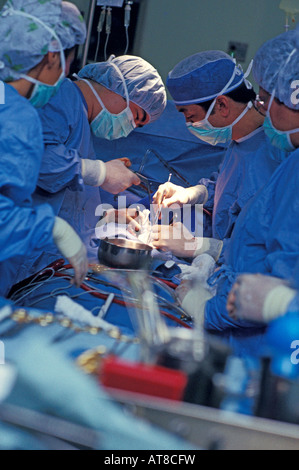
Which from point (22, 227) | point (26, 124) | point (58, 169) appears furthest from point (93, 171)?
point (22, 227)

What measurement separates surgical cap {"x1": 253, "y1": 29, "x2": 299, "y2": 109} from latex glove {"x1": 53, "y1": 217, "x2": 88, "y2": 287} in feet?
2.81

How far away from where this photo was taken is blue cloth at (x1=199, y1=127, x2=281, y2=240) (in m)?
2.28

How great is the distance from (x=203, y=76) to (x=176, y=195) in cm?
74

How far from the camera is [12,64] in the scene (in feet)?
4.69

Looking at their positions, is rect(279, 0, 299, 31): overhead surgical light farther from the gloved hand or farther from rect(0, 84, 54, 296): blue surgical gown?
rect(0, 84, 54, 296): blue surgical gown

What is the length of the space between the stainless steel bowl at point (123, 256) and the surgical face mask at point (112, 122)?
0.93m

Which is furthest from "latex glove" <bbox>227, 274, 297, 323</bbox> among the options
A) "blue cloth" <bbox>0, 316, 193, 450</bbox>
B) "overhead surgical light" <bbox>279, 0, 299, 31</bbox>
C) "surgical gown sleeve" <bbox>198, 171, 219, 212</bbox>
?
"surgical gown sleeve" <bbox>198, 171, 219, 212</bbox>

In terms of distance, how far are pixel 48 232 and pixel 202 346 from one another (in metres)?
0.57

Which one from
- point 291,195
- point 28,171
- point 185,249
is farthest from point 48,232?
point 185,249

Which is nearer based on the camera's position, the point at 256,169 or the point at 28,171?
the point at 28,171

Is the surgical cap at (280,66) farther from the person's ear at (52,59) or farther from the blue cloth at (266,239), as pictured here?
the person's ear at (52,59)

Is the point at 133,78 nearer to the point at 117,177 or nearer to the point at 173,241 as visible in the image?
the point at 117,177

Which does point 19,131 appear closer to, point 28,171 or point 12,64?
point 28,171

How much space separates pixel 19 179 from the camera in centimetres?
132
